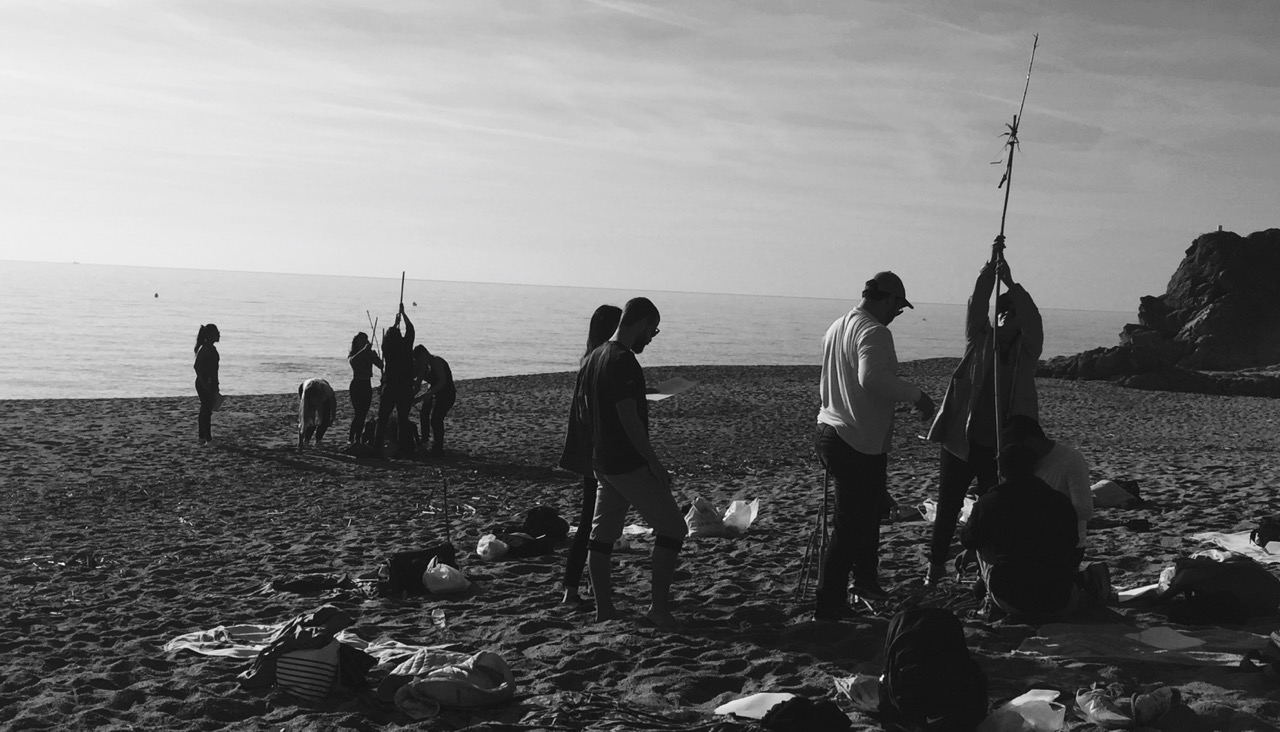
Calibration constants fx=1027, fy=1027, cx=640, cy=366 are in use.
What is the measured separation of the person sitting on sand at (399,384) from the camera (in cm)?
1296

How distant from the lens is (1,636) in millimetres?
5785

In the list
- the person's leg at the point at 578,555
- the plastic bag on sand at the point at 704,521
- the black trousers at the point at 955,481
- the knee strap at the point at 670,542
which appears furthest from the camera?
the plastic bag on sand at the point at 704,521

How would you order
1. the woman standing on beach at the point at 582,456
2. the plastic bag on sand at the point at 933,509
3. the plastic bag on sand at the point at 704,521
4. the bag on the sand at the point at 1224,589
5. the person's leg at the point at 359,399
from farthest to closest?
the person's leg at the point at 359,399, the plastic bag on sand at the point at 704,521, the plastic bag on sand at the point at 933,509, the woman standing on beach at the point at 582,456, the bag on the sand at the point at 1224,589

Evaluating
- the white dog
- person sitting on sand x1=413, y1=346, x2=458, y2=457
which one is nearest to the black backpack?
person sitting on sand x1=413, y1=346, x2=458, y2=457

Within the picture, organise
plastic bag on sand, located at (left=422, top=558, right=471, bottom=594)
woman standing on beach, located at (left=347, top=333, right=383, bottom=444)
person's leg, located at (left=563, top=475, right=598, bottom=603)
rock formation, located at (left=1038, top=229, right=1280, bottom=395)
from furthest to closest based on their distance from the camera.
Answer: rock formation, located at (left=1038, top=229, right=1280, bottom=395), woman standing on beach, located at (left=347, top=333, right=383, bottom=444), plastic bag on sand, located at (left=422, top=558, right=471, bottom=594), person's leg, located at (left=563, top=475, right=598, bottom=603)

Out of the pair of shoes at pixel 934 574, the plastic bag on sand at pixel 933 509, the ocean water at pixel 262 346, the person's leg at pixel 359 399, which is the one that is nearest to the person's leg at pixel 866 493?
the pair of shoes at pixel 934 574

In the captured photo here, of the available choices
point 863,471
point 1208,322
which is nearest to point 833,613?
point 863,471

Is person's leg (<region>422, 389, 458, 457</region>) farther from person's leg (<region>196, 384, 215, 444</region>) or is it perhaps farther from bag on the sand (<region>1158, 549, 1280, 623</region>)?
bag on the sand (<region>1158, 549, 1280, 623</region>)

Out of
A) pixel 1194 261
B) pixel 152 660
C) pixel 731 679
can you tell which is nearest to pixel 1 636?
pixel 152 660

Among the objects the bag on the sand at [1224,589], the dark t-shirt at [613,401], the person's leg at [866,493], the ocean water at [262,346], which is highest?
the dark t-shirt at [613,401]

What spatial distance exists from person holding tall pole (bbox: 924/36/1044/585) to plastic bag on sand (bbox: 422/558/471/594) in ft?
10.2

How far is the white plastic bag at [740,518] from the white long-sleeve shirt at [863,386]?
2.87m

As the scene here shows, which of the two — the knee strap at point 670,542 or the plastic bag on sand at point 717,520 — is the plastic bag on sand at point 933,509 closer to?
the plastic bag on sand at point 717,520

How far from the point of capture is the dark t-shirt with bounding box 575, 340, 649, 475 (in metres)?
5.30
